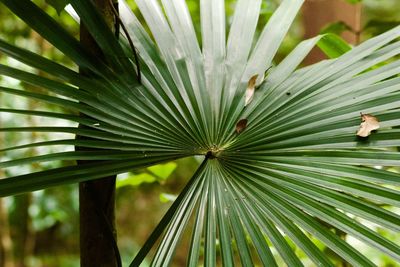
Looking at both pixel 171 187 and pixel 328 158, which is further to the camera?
pixel 171 187

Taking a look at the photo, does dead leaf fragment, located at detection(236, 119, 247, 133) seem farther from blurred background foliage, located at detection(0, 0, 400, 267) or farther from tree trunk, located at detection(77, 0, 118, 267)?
blurred background foliage, located at detection(0, 0, 400, 267)

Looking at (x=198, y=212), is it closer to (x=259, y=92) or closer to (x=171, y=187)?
(x=259, y=92)

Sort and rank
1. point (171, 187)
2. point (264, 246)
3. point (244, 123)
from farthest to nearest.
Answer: point (171, 187) < point (244, 123) < point (264, 246)

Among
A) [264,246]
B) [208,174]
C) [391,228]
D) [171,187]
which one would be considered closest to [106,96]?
[208,174]

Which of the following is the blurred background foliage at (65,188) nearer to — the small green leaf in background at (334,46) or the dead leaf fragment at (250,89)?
the small green leaf in background at (334,46)

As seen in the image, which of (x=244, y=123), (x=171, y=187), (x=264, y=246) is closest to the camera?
(x=264, y=246)

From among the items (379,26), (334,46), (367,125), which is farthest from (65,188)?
(367,125)

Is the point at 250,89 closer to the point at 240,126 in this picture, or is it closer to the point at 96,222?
the point at 240,126
